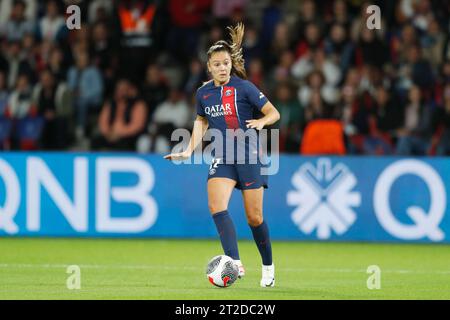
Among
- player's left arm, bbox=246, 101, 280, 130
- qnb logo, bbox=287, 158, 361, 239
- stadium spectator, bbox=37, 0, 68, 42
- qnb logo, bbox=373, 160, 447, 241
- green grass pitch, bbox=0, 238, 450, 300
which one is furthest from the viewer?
stadium spectator, bbox=37, 0, 68, 42

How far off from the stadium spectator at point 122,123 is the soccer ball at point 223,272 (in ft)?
25.3

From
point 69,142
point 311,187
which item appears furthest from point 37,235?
point 311,187

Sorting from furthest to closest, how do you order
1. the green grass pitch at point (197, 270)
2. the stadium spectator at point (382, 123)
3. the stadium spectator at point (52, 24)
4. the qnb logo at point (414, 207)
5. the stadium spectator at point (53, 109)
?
the stadium spectator at point (52, 24), the stadium spectator at point (53, 109), the stadium spectator at point (382, 123), the qnb logo at point (414, 207), the green grass pitch at point (197, 270)

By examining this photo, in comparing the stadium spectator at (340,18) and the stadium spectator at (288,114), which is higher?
the stadium spectator at (340,18)

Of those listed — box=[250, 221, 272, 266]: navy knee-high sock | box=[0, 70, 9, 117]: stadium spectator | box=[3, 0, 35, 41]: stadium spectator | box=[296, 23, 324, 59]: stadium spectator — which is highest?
box=[3, 0, 35, 41]: stadium spectator

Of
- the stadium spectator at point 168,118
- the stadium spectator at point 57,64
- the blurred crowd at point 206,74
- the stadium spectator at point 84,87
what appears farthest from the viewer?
the stadium spectator at point 57,64

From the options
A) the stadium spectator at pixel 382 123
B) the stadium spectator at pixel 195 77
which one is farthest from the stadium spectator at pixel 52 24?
the stadium spectator at pixel 382 123

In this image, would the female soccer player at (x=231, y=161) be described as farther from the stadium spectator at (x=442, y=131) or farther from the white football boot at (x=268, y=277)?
the stadium spectator at (x=442, y=131)

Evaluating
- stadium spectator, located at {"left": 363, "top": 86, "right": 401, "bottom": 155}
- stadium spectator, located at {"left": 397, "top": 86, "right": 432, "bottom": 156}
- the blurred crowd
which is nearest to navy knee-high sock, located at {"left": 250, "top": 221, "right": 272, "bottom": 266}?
the blurred crowd

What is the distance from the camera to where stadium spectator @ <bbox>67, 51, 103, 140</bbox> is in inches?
685

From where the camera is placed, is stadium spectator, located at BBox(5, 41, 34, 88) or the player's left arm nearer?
the player's left arm

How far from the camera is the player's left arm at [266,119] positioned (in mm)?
9004

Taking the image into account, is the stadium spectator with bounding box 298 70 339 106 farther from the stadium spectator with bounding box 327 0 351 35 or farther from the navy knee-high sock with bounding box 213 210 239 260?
the navy knee-high sock with bounding box 213 210 239 260

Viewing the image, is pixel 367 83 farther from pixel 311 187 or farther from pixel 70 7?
pixel 70 7
